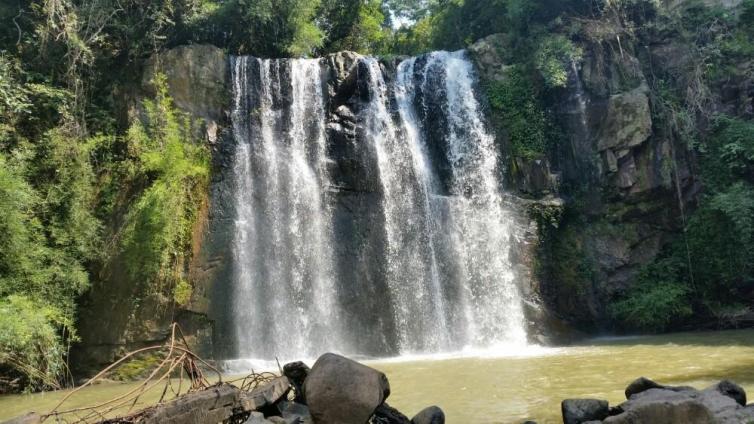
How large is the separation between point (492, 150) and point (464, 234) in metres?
2.78

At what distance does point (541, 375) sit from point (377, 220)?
22.4 ft

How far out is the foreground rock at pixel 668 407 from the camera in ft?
14.4

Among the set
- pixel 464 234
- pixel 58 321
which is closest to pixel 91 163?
pixel 58 321

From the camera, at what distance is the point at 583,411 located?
4961 millimetres

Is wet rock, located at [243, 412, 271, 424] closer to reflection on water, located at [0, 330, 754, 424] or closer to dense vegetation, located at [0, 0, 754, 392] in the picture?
reflection on water, located at [0, 330, 754, 424]

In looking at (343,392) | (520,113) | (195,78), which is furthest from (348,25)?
(343,392)

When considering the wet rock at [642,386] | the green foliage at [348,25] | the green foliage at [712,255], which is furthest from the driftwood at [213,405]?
the green foliage at [348,25]

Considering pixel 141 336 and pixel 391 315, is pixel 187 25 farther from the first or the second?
pixel 391 315

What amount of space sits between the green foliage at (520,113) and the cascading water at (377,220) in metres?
0.62

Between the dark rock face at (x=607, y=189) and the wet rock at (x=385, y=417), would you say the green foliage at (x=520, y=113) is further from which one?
the wet rock at (x=385, y=417)

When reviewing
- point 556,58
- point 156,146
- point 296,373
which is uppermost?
point 556,58

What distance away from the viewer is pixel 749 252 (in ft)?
43.6

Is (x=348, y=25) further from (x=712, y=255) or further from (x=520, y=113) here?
(x=712, y=255)

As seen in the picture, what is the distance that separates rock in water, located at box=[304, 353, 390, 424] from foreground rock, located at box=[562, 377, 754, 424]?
5.76ft
